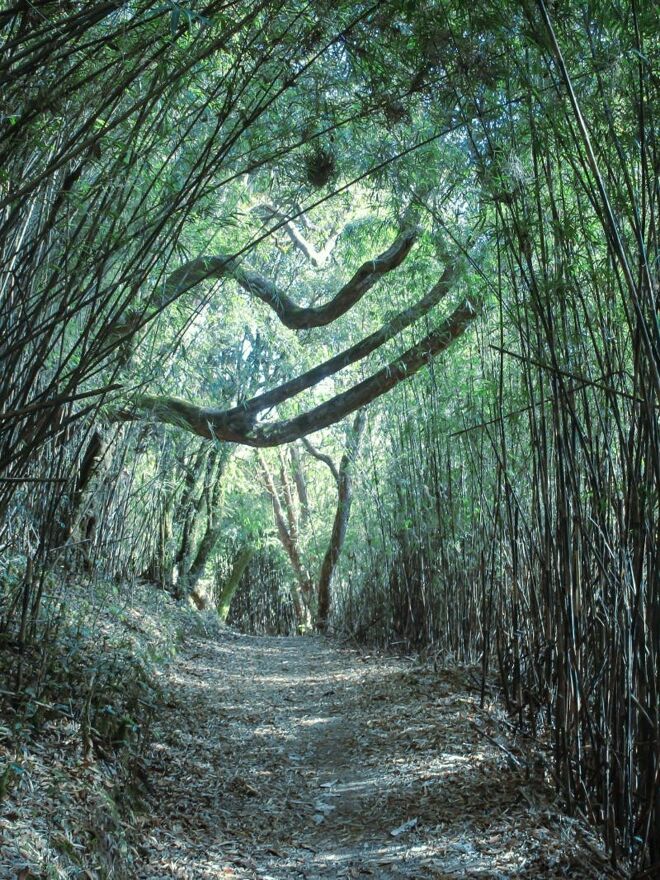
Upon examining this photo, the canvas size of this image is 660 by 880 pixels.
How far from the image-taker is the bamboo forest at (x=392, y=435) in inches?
70.4

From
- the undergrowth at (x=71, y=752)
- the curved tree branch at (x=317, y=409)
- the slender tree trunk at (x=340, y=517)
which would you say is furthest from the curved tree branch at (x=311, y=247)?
the undergrowth at (x=71, y=752)

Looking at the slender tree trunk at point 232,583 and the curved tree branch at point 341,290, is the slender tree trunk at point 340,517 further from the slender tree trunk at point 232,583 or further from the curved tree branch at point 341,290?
the curved tree branch at point 341,290

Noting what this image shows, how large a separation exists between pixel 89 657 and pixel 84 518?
2.02 metres

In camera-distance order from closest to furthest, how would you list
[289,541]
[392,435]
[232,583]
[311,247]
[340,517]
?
[392,435], [311,247], [340,517], [232,583], [289,541]

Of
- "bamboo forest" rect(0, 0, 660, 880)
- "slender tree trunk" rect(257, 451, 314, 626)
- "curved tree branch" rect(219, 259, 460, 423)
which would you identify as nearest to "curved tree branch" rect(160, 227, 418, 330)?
"bamboo forest" rect(0, 0, 660, 880)

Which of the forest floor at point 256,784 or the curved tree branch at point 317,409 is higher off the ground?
the curved tree branch at point 317,409

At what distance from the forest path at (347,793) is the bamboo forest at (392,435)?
0.01 m

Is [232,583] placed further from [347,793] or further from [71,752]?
[71,752]

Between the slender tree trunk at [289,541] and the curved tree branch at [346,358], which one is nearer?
the curved tree branch at [346,358]

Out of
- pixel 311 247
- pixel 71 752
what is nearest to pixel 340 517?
pixel 311 247

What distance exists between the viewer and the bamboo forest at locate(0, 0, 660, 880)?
1787 mm

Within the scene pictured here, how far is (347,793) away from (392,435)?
3.36 meters

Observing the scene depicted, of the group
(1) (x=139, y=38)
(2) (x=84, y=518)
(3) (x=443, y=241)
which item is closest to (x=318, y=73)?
(1) (x=139, y=38)

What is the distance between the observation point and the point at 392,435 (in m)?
5.73
